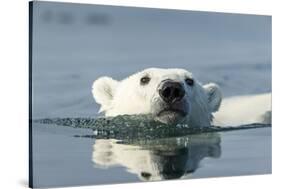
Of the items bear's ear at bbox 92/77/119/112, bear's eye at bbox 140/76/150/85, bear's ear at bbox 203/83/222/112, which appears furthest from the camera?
bear's ear at bbox 203/83/222/112

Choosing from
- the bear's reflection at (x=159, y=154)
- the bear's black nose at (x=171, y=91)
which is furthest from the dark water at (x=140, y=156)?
the bear's black nose at (x=171, y=91)

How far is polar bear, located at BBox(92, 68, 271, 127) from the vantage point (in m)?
3.50

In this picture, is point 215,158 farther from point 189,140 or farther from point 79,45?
point 79,45

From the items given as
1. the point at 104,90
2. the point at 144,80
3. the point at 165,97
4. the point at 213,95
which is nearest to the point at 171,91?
the point at 165,97

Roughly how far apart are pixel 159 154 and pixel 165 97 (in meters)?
0.32

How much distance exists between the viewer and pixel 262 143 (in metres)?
3.83

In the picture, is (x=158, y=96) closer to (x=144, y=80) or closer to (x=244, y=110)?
(x=144, y=80)

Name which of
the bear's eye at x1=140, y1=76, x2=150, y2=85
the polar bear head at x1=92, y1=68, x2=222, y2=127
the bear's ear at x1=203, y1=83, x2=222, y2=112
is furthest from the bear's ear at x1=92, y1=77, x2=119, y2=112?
the bear's ear at x1=203, y1=83, x2=222, y2=112

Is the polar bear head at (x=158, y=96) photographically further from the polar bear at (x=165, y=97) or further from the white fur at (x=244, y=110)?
the white fur at (x=244, y=110)

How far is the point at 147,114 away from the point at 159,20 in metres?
0.53

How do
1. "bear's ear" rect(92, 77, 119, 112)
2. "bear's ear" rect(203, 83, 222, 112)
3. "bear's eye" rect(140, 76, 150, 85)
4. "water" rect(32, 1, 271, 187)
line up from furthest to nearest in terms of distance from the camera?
"bear's ear" rect(203, 83, 222, 112) < "bear's eye" rect(140, 76, 150, 85) < "bear's ear" rect(92, 77, 119, 112) < "water" rect(32, 1, 271, 187)

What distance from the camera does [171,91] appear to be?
358 centimetres

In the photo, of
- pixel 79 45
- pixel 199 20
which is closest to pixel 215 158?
pixel 199 20

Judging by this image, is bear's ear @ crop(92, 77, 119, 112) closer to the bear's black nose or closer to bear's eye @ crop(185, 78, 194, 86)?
the bear's black nose
